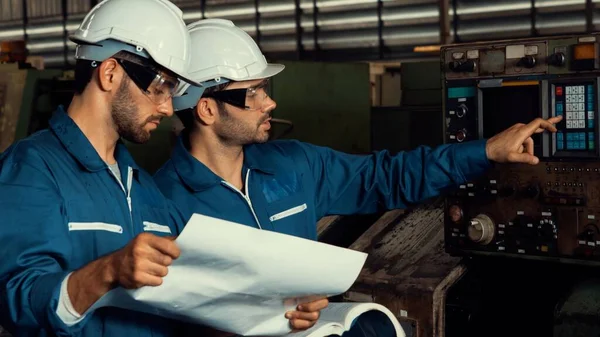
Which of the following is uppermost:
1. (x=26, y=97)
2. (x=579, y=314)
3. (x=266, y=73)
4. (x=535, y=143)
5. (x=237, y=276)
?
(x=266, y=73)

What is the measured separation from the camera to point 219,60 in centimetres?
206

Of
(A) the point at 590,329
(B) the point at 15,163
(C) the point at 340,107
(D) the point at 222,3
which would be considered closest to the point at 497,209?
(A) the point at 590,329

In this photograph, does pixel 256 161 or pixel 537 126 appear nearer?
pixel 537 126

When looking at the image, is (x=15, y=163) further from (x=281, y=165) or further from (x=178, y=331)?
(x=281, y=165)

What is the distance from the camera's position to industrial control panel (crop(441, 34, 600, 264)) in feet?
6.37

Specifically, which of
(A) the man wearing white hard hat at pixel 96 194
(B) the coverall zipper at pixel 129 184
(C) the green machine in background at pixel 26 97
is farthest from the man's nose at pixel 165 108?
(C) the green machine in background at pixel 26 97

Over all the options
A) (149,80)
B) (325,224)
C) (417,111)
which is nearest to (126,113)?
(149,80)

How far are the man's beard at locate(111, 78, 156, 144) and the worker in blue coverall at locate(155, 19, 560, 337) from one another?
1.44 ft

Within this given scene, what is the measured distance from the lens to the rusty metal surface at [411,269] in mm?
2131

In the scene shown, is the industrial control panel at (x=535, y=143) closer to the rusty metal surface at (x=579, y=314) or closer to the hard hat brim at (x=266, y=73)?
the rusty metal surface at (x=579, y=314)

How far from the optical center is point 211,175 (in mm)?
2016

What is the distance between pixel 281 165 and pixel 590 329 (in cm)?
87

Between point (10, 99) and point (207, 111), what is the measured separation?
320cm

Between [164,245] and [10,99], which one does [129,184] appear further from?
[10,99]
